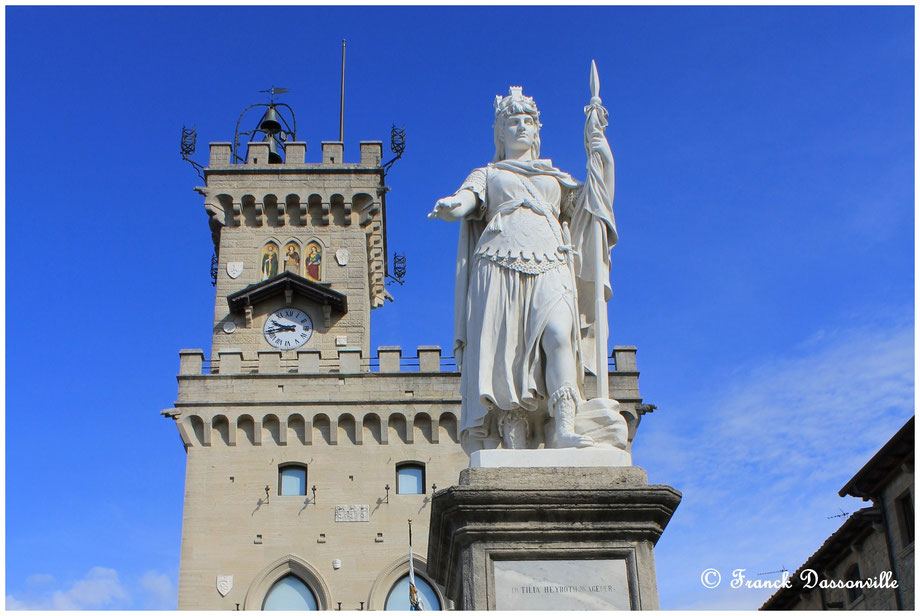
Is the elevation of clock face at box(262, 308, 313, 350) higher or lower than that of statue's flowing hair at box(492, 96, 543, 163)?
higher

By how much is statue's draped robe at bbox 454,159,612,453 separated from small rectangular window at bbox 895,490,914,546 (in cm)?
1958

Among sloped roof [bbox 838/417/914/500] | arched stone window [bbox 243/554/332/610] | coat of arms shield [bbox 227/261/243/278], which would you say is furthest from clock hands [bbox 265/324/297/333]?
sloped roof [bbox 838/417/914/500]

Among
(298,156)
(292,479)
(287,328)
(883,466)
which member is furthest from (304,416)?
(883,466)

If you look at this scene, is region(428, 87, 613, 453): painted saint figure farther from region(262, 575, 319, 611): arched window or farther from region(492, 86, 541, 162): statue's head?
region(262, 575, 319, 611): arched window

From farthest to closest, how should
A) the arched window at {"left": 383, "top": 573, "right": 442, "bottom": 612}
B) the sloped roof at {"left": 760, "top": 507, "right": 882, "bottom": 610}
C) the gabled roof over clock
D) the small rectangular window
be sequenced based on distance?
the gabled roof over clock, the arched window at {"left": 383, "top": 573, "right": 442, "bottom": 612}, the sloped roof at {"left": 760, "top": 507, "right": 882, "bottom": 610}, the small rectangular window

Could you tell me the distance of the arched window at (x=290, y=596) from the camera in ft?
101

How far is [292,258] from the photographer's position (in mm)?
38156

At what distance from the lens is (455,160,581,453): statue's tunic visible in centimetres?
724

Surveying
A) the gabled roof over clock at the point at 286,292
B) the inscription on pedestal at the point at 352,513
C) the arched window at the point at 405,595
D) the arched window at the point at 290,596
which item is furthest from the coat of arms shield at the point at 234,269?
the arched window at the point at 405,595

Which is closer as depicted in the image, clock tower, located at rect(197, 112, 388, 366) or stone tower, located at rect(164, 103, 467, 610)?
stone tower, located at rect(164, 103, 467, 610)

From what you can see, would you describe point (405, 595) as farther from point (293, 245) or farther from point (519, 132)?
point (519, 132)

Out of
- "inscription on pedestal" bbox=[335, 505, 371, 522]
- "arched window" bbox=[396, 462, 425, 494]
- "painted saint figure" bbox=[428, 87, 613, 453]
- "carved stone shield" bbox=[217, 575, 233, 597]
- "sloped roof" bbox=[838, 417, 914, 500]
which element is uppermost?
"arched window" bbox=[396, 462, 425, 494]

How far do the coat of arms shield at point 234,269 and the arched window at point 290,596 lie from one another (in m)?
11.2

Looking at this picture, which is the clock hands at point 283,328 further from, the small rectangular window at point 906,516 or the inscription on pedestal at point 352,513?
the small rectangular window at point 906,516
